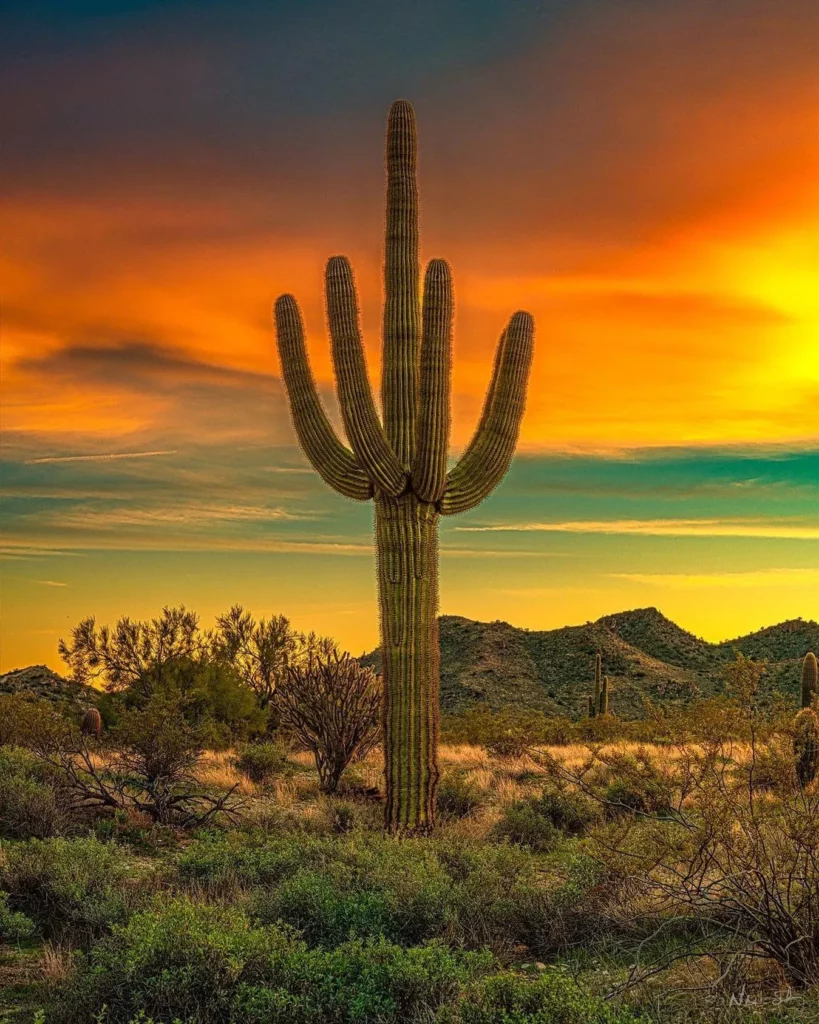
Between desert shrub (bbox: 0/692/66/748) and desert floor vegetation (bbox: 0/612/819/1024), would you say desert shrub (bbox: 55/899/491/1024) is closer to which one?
desert floor vegetation (bbox: 0/612/819/1024)

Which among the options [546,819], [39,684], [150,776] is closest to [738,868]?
[546,819]

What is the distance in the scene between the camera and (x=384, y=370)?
44.1 feet

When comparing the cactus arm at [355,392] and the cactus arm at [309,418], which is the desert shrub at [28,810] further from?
the cactus arm at [355,392]

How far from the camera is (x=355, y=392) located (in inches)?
519

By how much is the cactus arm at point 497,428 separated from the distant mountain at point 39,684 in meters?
18.6

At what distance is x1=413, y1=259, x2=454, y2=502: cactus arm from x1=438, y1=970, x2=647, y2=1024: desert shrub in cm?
749

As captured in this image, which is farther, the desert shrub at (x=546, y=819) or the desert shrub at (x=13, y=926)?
the desert shrub at (x=546, y=819)

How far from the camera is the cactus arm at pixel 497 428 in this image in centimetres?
1376

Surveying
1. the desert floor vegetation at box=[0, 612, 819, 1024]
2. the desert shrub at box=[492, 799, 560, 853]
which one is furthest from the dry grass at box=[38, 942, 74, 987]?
the desert shrub at box=[492, 799, 560, 853]

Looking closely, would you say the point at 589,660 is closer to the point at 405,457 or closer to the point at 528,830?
the point at 528,830

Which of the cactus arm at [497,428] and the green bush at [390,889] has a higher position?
the cactus arm at [497,428]

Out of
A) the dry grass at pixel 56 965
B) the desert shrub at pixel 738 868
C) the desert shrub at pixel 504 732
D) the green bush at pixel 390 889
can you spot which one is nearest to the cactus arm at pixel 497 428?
the green bush at pixel 390 889

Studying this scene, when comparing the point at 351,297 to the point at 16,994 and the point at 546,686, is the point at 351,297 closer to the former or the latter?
the point at 16,994

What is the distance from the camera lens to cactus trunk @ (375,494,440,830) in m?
12.9
